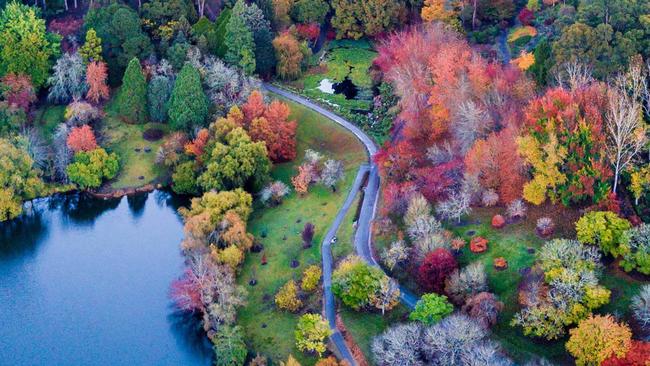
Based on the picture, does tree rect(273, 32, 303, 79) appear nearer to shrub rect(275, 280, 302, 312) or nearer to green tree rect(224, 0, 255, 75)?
green tree rect(224, 0, 255, 75)

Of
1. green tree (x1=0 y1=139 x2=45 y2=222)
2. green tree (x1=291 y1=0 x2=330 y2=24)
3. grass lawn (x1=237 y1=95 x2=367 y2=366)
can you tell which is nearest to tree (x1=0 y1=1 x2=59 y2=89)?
green tree (x1=0 y1=139 x2=45 y2=222)

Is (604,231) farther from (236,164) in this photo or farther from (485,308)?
(236,164)

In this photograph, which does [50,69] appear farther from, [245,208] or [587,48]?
[587,48]

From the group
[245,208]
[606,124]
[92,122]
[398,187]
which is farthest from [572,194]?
[92,122]

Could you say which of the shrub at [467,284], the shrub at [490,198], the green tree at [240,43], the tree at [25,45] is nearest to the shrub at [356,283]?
the shrub at [467,284]

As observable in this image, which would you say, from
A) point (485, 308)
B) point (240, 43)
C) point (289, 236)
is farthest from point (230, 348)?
point (240, 43)

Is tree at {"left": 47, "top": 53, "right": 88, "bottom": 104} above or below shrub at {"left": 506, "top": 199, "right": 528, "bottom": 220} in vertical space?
above
